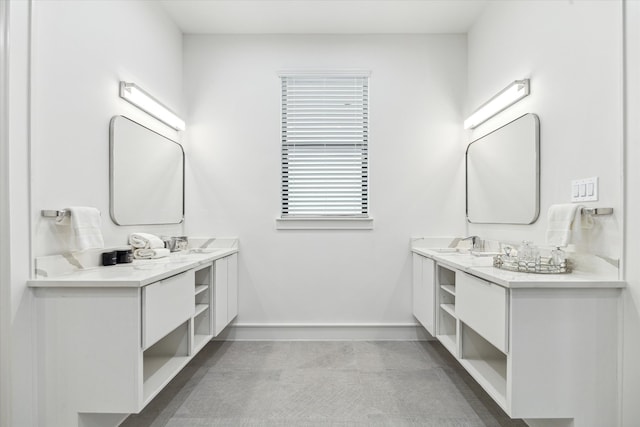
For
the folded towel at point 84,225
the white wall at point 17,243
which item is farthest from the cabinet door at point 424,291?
the white wall at point 17,243

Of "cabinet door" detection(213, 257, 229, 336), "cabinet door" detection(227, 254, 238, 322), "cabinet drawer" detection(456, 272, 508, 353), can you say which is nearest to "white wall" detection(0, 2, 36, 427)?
"cabinet door" detection(213, 257, 229, 336)

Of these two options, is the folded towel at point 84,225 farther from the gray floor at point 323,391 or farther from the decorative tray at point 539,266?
the decorative tray at point 539,266

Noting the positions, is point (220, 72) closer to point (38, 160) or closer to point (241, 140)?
point (241, 140)

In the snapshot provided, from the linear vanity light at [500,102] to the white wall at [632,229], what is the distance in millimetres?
700

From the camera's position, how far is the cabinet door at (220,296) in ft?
8.08

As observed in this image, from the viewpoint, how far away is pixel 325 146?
3.07 metres

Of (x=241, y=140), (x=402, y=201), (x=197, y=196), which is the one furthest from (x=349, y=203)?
(x=197, y=196)

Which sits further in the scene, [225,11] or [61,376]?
[225,11]

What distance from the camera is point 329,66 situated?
3033 mm

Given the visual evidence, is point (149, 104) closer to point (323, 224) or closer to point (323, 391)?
point (323, 224)

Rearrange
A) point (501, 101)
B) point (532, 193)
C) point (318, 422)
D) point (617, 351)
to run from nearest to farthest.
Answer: point (617, 351)
point (318, 422)
point (532, 193)
point (501, 101)

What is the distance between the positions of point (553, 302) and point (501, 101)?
1.55m

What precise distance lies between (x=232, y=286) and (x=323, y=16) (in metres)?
2.42

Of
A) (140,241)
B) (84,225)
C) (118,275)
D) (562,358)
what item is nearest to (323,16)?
(140,241)
